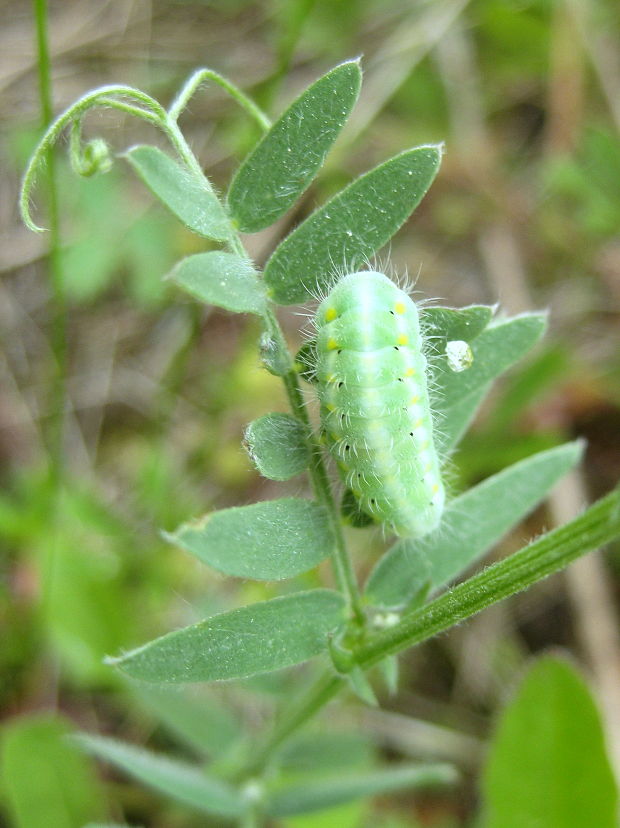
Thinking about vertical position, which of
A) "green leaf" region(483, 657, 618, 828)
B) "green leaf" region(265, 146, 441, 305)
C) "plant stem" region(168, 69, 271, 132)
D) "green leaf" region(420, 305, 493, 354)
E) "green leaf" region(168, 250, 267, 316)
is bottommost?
"green leaf" region(483, 657, 618, 828)

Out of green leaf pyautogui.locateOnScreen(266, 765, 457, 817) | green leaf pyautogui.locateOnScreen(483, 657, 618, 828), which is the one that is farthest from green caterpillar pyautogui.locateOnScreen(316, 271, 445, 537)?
green leaf pyautogui.locateOnScreen(483, 657, 618, 828)

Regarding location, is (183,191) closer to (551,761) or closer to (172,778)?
(172,778)

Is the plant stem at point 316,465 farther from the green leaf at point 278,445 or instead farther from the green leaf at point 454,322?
the green leaf at point 454,322

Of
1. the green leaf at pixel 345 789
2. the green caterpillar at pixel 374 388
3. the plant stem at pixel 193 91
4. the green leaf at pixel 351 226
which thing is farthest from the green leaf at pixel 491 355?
the green leaf at pixel 345 789

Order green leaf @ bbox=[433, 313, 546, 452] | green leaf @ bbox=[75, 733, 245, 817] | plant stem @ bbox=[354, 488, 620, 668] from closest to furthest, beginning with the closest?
plant stem @ bbox=[354, 488, 620, 668] < green leaf @ bbox=[433, 313, 546, 452] < green leaf @ bbox=[75, 733, 245, 817]

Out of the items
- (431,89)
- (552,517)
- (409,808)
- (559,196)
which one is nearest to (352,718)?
(409,808)

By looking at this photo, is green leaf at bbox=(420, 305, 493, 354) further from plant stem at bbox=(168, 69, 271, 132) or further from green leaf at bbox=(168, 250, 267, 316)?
plant stem at bbox=(168, 69, 271, 132)
